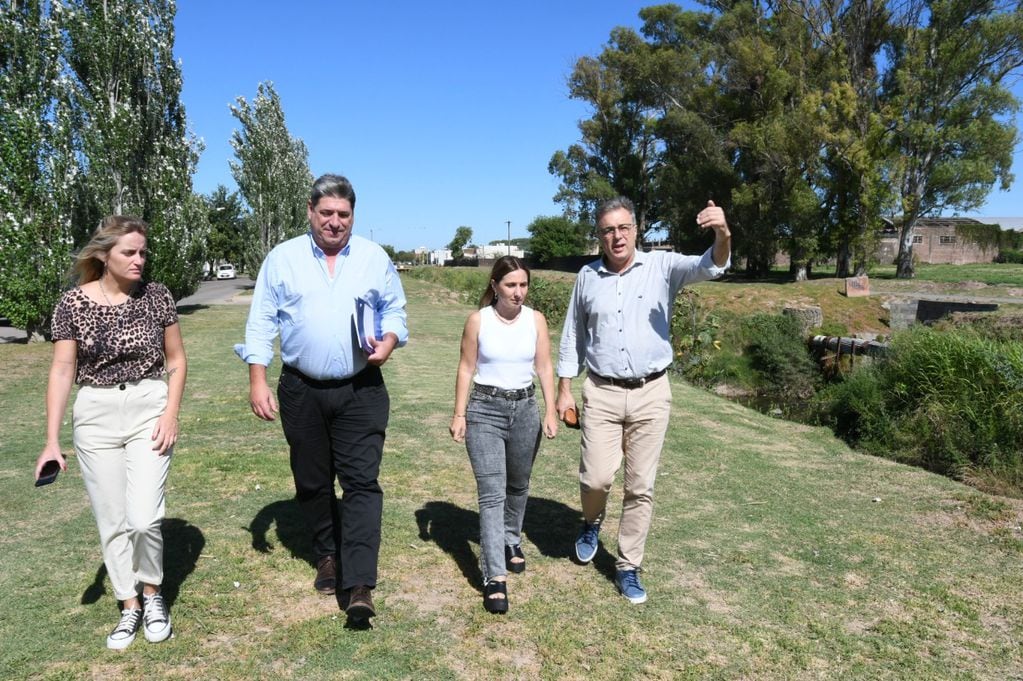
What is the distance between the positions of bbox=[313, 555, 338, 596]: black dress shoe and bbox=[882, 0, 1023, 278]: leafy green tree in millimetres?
28855

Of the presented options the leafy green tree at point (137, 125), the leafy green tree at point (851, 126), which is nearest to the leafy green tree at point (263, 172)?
the leafy green tree at point (137, 125)

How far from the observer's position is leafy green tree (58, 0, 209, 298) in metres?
18.8

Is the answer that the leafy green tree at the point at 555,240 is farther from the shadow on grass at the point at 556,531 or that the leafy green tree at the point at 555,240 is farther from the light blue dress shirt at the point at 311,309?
the light blue dress shirt at the point at 311,309

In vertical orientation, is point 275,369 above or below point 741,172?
below

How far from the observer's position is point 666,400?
13.0 feet

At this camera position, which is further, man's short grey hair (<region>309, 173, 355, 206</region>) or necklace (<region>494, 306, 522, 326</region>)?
necklace (<region>494, 306, 522, 326</region>)

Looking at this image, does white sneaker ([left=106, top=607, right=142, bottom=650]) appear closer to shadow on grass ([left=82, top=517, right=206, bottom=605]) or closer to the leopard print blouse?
shadow on grass ([left=82, top=517, right=206, bottom=605])

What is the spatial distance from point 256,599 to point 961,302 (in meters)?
18.4

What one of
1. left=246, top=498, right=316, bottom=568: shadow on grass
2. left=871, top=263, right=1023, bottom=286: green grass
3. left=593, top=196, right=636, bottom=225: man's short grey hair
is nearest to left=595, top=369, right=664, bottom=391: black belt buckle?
left=593, top=196, right=636, bottom=225: man's short grey hair

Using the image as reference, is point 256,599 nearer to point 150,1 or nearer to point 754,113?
point 150,1

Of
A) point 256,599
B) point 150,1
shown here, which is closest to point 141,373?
point 256,599

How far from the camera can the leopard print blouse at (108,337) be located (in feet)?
10.5

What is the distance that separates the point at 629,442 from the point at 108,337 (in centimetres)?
260

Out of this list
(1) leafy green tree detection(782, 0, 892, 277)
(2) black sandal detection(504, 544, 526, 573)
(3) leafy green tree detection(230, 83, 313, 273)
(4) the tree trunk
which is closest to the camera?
(2) black sandal detection(504, 544, 526, 573)
